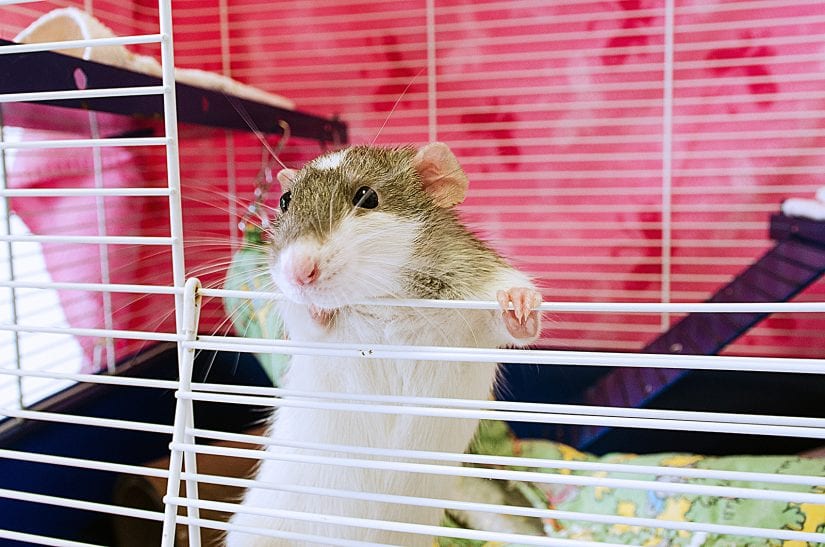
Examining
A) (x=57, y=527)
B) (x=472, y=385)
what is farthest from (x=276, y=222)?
(x=57, y=527)

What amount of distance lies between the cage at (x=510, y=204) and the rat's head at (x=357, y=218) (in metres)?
0.62

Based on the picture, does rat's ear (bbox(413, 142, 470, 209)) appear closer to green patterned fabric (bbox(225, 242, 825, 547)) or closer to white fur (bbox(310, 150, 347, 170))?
white fur (bbox(310, 150, 347, 170))

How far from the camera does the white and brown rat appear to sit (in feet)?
3.00

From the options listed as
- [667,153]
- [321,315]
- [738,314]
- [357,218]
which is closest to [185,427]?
[321,315]

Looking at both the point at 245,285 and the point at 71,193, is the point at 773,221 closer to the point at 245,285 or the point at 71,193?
the point at 245,285

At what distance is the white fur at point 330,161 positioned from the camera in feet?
3.50

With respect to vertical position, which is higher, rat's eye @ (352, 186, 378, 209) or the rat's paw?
rat's eye @ (352, 186, 378, 209)

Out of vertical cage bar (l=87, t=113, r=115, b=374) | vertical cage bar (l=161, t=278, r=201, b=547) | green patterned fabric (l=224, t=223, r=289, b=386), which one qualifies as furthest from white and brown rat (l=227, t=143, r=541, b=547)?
vertical cage bar (l=87, t=113, r=115, b=374)

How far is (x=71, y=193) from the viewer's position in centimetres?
87

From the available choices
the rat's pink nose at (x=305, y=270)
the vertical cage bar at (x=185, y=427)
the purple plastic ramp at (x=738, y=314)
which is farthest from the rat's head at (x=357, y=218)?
the purple plastic ramp at (x=738, y=314)

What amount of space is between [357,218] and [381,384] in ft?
0.80

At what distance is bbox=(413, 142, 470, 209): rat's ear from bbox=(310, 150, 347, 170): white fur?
4.8 inches

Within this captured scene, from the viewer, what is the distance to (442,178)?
3.50 ft

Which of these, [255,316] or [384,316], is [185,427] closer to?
[384,316]
